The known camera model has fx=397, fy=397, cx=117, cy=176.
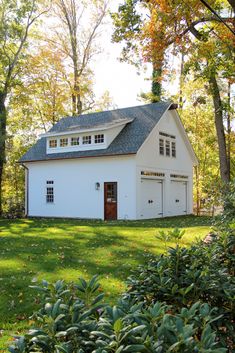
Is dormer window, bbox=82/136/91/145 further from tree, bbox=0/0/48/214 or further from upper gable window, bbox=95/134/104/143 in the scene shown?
tree, bbox=0/0/48/214

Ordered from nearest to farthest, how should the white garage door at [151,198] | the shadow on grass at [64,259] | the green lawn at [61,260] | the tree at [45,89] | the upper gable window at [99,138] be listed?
the green lawn at [61,260]
the shadow on grass at [64,259]
the white garage door at [151,198]
the upper gable window at [99,138]
the tree at [45,89]

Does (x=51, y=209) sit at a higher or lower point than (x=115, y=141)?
lower

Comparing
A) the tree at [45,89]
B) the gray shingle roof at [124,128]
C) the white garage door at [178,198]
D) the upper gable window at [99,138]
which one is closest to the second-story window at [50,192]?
the gray shingle roof at [124,128]

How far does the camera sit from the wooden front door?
22031 millimetres

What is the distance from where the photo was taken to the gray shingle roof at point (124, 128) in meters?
22.1

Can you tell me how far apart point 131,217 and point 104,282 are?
47.5ft

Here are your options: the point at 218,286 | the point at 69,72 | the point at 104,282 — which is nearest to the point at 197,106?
the point at 69,72

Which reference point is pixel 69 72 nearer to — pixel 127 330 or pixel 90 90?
pixel 90 90

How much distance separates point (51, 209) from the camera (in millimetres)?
25094

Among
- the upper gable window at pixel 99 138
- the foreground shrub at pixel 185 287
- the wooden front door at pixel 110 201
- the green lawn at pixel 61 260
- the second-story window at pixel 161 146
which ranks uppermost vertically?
the upper gable window at pixel 99 138

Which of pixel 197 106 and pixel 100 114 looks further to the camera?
pixel 197 106

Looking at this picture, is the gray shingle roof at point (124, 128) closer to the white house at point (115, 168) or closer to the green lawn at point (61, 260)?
the white house at point (115, 168)

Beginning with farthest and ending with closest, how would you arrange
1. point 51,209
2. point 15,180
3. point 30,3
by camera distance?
1. point 15,180
2. point 30,3
3. point 51,209

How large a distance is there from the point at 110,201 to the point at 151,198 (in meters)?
2.46
